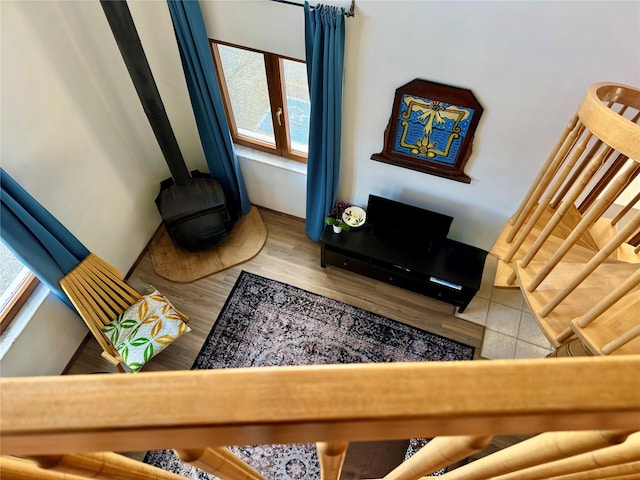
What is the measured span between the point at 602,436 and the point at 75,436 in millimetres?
572

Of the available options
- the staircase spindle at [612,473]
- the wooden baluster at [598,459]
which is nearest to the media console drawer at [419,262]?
the staircase spindle at [612,473]

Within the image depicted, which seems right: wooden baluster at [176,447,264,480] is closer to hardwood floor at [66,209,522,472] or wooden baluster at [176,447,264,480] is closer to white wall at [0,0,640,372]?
white wall at [0,0,640,372]

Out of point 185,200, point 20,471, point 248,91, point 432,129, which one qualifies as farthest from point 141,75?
point 20,471

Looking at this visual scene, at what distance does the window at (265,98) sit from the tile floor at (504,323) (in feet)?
6.15

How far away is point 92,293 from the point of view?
304 centimetres

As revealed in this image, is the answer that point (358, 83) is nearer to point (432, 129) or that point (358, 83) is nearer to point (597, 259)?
point (432, 129)

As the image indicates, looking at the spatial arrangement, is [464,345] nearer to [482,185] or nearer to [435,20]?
[482,185]

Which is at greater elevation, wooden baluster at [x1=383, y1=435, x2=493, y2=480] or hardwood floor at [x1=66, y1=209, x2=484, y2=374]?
wooden baluster at [x1=383, y1=435, x2=493, y2=480]

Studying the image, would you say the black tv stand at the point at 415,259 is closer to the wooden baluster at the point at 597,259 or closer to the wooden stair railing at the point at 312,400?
the wooden baluster at the point at 597,259

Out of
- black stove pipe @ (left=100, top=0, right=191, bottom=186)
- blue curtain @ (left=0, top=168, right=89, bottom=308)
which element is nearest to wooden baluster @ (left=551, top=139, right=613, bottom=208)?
black stove pipe @ (left=100, top=0, right=191, bottom=186)

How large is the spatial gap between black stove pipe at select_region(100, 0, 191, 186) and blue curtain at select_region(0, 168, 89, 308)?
35.0 inches

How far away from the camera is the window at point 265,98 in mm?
3094

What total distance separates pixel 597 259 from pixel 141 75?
258 centimetres

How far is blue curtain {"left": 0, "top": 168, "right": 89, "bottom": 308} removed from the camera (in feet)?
7.52
